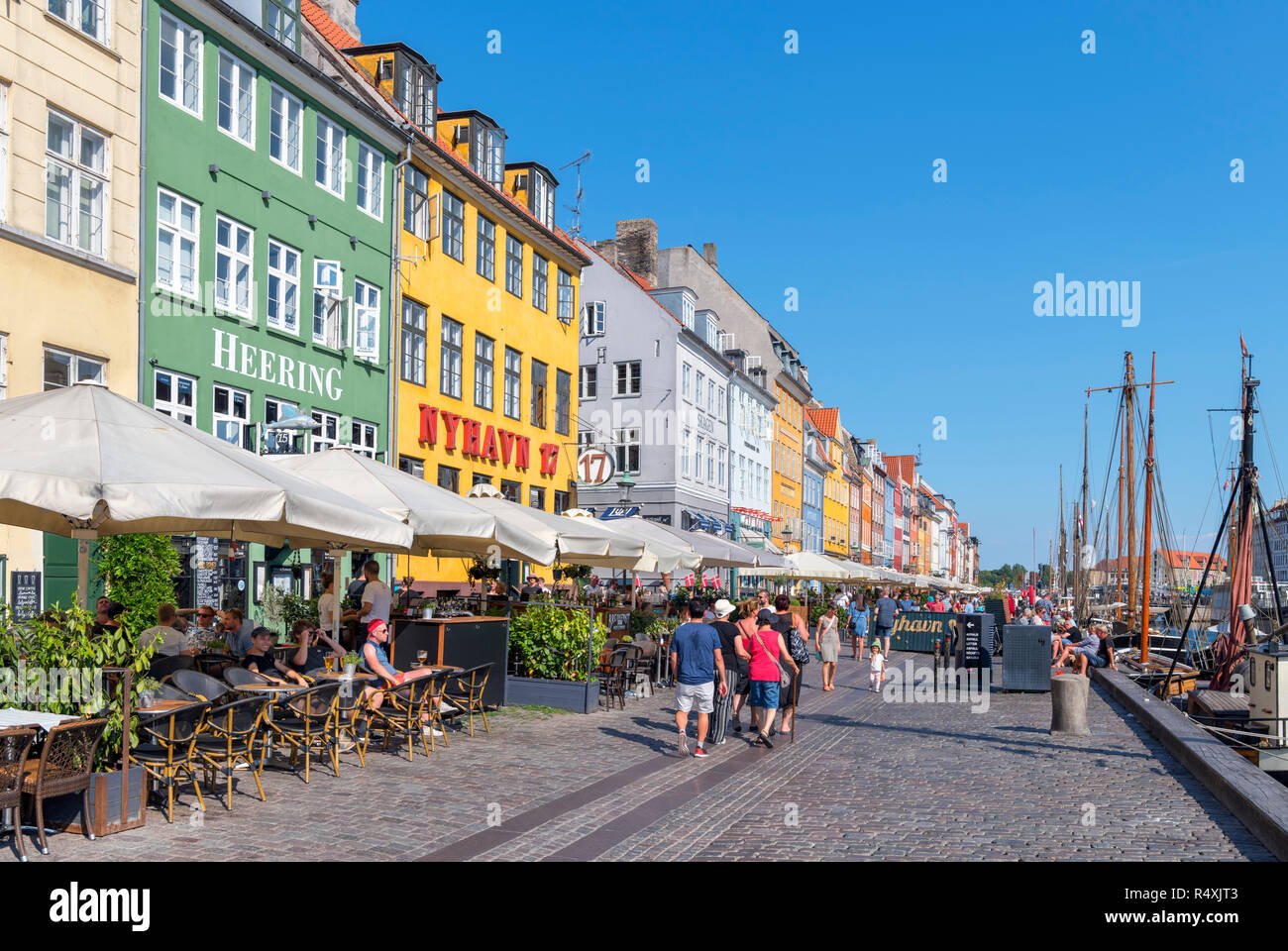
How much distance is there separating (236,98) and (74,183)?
4.53m

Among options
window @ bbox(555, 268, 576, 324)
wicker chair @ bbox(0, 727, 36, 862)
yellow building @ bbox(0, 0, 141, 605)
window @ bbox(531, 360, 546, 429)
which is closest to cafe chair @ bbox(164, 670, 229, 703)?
wicker chair @ bbox(0, 727, 36, 862)

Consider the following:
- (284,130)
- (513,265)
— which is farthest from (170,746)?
(513,265)

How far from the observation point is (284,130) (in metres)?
23.5

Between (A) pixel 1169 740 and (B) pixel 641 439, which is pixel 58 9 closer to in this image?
(A) pixel 1169 740

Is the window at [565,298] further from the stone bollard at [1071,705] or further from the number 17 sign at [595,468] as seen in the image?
the stone bollard at [1071,705]

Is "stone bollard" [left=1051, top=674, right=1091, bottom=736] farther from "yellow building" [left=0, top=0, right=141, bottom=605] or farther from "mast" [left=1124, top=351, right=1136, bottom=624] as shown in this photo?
"mast" [left=1124, top=351, right=1136, bottom=624]

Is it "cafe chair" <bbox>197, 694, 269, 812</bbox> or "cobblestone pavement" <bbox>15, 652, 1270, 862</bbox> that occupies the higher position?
"cafe chair" <bbox>197, 694, 269, 812</bbox>

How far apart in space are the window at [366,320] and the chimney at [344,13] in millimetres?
10039

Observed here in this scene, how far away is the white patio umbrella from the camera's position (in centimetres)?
812

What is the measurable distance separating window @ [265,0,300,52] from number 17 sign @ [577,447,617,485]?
42.1ft

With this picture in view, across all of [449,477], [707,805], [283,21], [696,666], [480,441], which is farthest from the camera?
[480,441]

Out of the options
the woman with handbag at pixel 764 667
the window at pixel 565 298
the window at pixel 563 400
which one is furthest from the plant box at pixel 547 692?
the window at pixel 565 298

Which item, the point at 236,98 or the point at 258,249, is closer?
the point at 236,98

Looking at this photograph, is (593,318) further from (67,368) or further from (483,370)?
(67,368)
